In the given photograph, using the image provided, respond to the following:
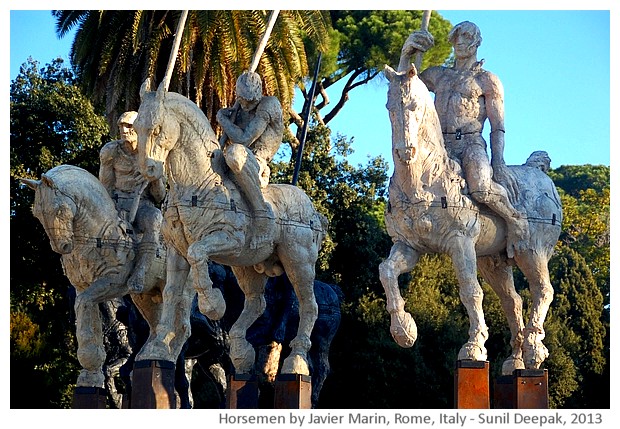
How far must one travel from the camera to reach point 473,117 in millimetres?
15070

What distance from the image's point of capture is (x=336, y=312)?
1900cm

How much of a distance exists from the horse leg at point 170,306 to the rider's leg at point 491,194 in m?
3.37

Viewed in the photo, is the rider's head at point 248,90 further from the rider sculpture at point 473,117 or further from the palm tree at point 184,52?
the palm tree at point 184,52

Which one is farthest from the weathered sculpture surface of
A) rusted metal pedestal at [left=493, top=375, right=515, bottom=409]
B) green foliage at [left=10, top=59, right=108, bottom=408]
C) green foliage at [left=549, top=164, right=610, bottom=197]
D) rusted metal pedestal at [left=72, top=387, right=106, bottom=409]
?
green foliage at [left=549, top=164, right=610, bottom=197]

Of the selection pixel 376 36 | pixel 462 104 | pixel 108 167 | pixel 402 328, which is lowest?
pixel 402 328

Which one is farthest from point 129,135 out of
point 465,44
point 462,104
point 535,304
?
point 535,304

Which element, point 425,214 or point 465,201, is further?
point 465,201

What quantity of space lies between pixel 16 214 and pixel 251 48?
7456 millimetres

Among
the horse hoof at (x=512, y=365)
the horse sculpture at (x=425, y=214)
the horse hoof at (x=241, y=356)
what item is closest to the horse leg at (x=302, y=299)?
the horse hoof at (x=241, y=356)

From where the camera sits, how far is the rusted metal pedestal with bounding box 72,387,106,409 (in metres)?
15.4

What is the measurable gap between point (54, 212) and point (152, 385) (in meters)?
2.40

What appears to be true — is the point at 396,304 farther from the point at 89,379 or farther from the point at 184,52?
the point at 184,52
